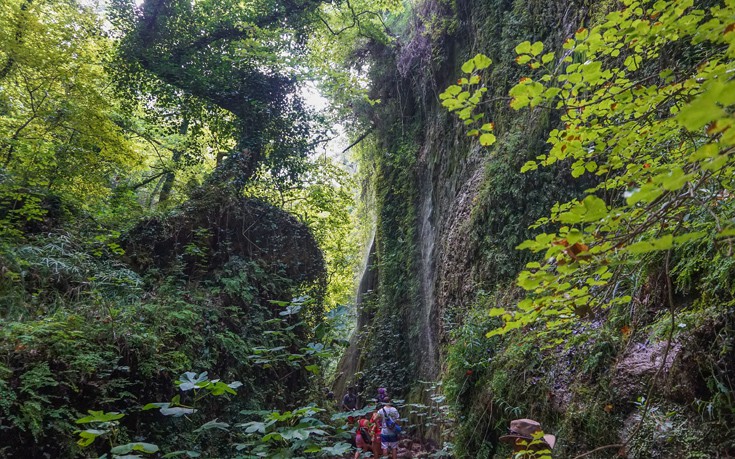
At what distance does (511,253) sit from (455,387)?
200 cm

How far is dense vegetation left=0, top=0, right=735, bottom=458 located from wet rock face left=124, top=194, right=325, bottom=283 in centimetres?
5

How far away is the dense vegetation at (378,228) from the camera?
2141mm

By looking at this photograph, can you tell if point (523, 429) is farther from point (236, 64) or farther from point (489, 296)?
point (236, 64)

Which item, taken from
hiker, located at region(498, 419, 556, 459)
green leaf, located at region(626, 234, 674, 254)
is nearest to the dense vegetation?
green leaf, located at region(626, 234, 674, 254)

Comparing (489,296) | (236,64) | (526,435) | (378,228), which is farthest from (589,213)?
(378,228)

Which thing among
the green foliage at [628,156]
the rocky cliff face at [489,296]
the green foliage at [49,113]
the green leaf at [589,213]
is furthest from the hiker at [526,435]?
the green foliage at [49,113]

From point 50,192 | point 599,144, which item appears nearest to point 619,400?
point 599,144

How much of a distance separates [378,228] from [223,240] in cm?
466

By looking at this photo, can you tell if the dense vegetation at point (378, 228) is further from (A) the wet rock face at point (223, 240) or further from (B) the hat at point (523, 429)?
(B) the hat at point (523, 429)

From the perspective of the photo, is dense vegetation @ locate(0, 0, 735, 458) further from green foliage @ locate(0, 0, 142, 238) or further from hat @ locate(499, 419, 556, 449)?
hat @ locate(499, 419, 556, 449)

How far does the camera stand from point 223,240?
29.7 feet

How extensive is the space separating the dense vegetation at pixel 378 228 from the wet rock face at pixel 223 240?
5cm

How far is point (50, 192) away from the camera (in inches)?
305

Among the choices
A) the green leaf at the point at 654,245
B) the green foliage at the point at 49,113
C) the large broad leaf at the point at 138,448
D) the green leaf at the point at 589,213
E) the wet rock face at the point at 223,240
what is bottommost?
the large broad leaf at the point at 138,448
